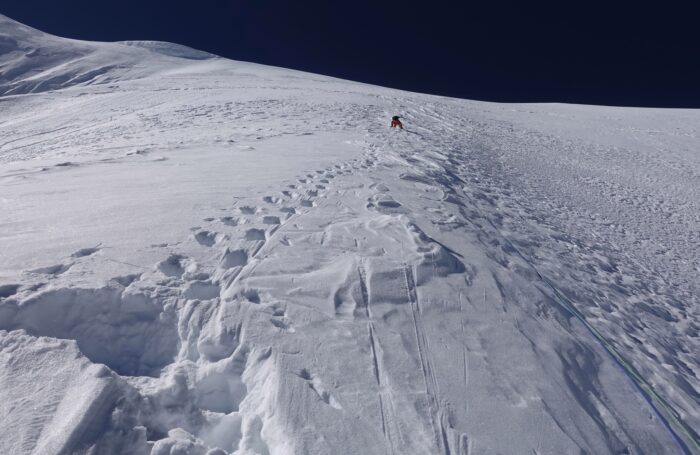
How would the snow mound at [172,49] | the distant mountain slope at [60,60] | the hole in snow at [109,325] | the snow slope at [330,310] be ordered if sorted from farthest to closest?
the snow mound at [172,49] → the distant mountain slope at [60,60] → the hole in snow at [109,325] → the snow slope at [330,310]

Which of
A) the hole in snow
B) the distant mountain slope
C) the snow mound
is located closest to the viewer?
the hole in snow

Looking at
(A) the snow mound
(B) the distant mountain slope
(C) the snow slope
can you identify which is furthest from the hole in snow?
(A) the snow mound

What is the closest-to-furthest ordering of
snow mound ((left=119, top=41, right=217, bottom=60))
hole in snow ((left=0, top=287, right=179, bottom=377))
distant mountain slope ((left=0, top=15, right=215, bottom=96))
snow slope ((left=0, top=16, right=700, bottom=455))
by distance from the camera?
snow slope ((left=0, top=16, right=700, bottom=455)) < hole in snow ((left=0, top=287, right=179, bottom=377)) < distant mountain slope ((left=0, top=15, right=215, bottom=96)) < snow mound ((left=119, top=41, right=217, bottom=60))

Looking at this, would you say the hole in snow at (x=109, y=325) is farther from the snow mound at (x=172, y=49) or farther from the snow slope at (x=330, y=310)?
the snow mound at (x=172, y=49)

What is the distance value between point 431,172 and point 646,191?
5.89 m

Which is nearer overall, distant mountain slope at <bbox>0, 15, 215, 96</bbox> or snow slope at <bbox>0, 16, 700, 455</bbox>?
snow slope at <bbox>0, 16, 700, 455</bbox>

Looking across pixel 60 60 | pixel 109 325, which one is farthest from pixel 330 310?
pixel 60 60

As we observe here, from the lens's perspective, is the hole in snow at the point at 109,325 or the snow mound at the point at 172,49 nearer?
the hole in snow at the point at 109,325

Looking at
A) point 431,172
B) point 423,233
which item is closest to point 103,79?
point 431,172

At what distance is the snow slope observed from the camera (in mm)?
2432

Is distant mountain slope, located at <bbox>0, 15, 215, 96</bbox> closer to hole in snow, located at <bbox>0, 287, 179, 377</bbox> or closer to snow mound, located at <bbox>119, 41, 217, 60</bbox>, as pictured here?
snow mound, located at <bbox>119, 41, 217, 60</bbox>

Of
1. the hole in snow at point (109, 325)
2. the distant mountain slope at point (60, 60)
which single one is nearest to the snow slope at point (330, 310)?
the hole in snow at point (109, 325)

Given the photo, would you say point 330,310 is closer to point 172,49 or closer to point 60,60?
point 60,60

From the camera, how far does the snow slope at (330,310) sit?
2432 mm
